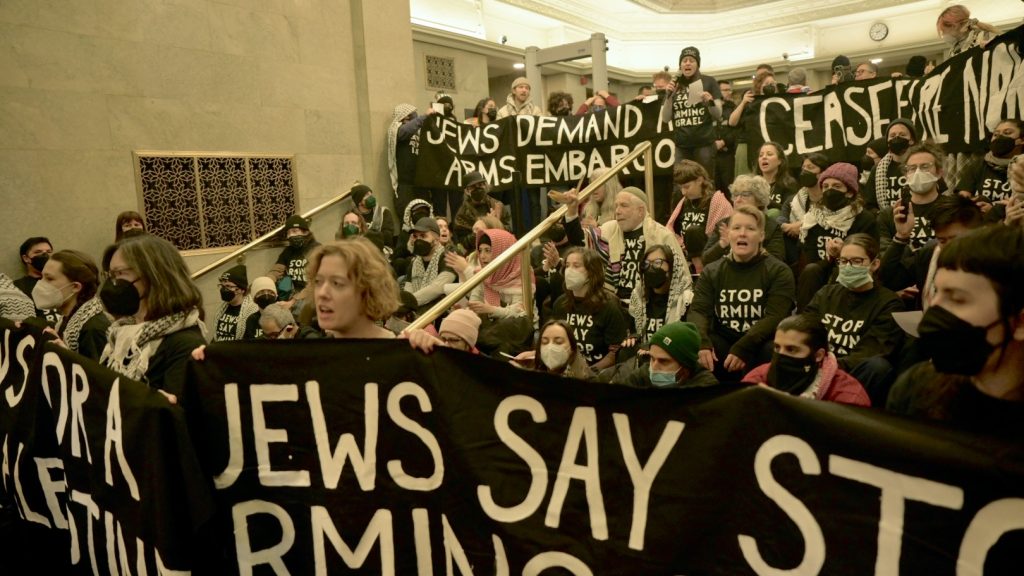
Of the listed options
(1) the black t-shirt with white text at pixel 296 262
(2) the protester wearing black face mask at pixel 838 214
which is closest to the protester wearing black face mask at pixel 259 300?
(1) the black t-shirt with white text at pixel 296 262

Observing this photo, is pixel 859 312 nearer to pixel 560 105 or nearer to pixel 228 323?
pixel 228 323

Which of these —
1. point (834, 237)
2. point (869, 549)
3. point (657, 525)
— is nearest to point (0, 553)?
point (657, 525)

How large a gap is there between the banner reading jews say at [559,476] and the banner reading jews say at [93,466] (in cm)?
14

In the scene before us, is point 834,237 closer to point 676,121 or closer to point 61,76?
point 676,121

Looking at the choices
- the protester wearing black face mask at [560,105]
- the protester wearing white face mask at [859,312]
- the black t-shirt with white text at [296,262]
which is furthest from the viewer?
the protester wearing black face mask at [560,105]

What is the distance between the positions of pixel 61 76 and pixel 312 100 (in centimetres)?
289

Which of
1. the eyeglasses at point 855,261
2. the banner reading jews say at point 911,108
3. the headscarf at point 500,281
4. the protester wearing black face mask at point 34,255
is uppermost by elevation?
the banner reading jews say at point 911,108

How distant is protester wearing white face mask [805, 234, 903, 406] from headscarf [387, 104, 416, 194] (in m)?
6.69

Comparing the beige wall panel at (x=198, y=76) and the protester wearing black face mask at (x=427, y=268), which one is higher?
the beige wall panel at (x=198, y=76)

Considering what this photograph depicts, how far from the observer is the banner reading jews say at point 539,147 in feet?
25.4

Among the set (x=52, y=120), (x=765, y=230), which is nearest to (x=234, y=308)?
(x=52, y=120)

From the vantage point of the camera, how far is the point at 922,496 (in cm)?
163

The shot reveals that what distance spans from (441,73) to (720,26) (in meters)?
8.47

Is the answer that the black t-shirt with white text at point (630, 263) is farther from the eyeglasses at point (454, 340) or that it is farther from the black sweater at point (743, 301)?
the eyeglasses at point (454, 340)
